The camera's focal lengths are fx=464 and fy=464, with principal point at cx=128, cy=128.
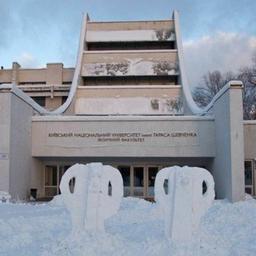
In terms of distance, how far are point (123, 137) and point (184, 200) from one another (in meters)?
15.9

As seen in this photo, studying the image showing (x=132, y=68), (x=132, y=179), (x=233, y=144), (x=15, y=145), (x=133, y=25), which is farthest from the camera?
(x=133, y=25)

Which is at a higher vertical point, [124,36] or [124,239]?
[124,36]

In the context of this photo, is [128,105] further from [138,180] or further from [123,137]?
[123,137]

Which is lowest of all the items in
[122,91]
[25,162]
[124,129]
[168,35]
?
[25,162]

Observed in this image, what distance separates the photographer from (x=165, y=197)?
28.6ft

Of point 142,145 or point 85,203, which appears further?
point 142,145

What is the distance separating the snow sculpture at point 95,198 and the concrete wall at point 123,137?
15414mm

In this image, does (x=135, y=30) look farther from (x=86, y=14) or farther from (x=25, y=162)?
(x=25, y=162)

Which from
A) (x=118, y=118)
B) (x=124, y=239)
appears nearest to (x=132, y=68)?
(x=118, y=118)

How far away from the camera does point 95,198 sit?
8.80 m

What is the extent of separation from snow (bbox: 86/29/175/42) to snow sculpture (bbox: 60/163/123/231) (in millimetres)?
35698

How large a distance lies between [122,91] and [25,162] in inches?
597

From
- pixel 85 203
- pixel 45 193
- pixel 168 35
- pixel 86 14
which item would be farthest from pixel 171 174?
pixel 86 14

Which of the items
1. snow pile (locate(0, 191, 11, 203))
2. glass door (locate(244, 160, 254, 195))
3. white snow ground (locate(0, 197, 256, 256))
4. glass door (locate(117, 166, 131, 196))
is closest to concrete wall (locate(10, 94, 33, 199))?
snow pile (locate(0, 191, 11, 203))
